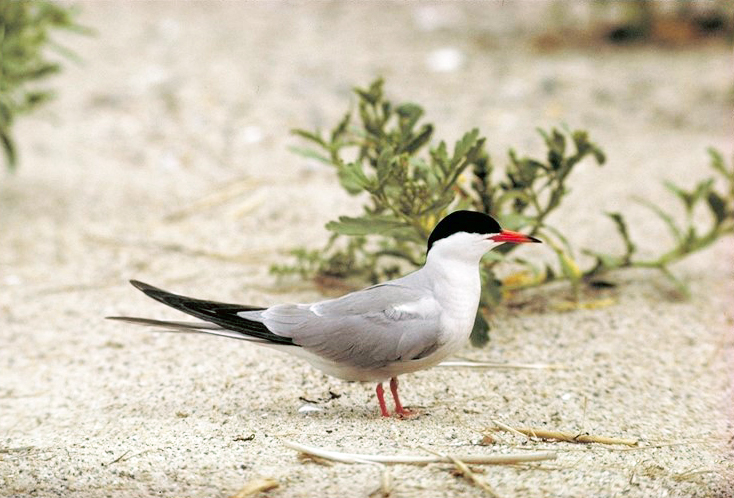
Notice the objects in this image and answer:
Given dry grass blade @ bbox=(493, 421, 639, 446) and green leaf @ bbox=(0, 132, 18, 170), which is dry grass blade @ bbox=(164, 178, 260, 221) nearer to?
green leaf @ bbox=(0, 132, 18, 170)

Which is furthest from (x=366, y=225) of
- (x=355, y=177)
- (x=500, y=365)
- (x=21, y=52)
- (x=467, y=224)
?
(x=21, y=52)

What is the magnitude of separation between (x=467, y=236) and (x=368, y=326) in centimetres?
33

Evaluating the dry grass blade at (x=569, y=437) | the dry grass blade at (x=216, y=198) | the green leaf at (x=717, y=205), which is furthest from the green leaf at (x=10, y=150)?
the green leaf at (x=717, y=205)

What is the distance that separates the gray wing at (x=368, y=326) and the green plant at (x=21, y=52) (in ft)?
6.30

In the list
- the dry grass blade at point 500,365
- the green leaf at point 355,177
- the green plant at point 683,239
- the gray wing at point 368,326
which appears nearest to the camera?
the gray wing at point 368,326

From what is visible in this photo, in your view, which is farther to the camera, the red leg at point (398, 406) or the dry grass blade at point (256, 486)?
the red leg at point (398, 406)

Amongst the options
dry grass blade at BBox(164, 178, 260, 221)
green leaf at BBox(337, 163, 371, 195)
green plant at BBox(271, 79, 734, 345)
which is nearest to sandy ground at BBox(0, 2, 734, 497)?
dry grass blade at BBox(164, 178, 260, 221)

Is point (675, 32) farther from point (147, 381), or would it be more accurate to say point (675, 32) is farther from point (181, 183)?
point (147, 381)

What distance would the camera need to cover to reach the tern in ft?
7.94

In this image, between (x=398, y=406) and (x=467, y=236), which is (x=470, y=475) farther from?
(x=467, y=236)

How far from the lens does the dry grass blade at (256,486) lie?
79.4 inches

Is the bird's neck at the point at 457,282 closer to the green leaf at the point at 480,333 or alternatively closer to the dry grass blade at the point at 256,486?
the green leaf at the point at 480,333

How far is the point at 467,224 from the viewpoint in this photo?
247cm

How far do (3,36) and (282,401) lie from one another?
2.11 m
